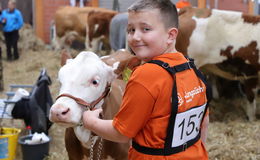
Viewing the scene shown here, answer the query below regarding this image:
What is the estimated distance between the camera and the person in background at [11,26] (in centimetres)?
1005

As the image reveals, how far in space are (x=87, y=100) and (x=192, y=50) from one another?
3.27 metres

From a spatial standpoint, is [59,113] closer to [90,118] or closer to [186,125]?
[90,118]

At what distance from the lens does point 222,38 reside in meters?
4.98

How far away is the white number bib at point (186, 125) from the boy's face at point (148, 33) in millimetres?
299

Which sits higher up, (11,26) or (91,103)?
(91,103)

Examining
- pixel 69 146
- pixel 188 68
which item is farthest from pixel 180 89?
pixel 69 146

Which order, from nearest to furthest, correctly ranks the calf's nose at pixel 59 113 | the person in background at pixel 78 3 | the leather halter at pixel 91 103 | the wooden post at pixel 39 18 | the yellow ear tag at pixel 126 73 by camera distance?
the calf's nose at pixel 59 113 < the leather halter at pixel 91 103 < the yellow ear tag at pixel 126 73 < the wooden post at pixel 39 18 < the person in background at pixel 78 3

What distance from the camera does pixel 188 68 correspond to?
1575 mm

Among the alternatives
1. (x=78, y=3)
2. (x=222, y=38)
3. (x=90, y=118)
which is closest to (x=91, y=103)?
(x=90, y=118)

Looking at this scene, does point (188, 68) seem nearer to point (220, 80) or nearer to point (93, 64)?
point (93, 64)

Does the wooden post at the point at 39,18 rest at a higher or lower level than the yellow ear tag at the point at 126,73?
lower

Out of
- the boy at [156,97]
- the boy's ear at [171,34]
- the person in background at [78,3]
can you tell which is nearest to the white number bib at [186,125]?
the boy at [156,97]

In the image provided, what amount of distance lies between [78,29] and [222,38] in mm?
6745

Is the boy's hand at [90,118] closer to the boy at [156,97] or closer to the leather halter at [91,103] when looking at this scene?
the boy at [156,97]
